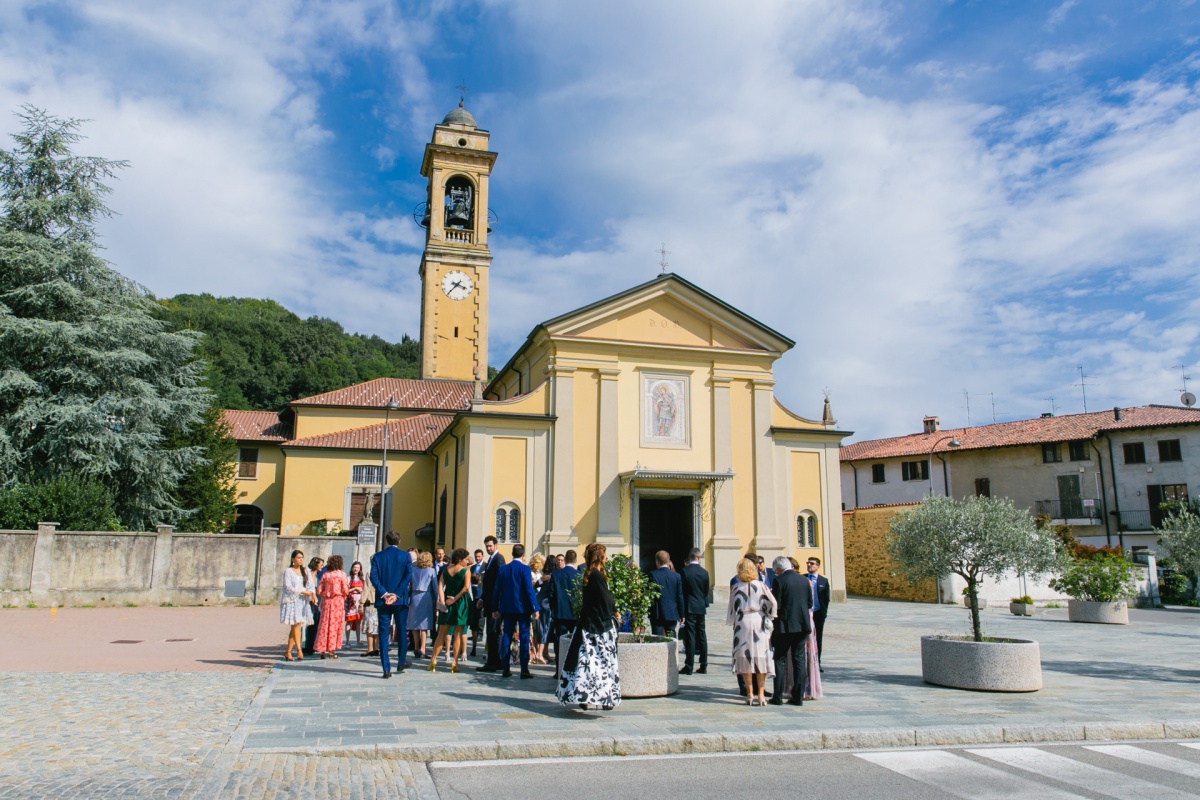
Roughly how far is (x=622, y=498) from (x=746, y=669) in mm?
16729

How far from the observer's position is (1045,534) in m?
12.3

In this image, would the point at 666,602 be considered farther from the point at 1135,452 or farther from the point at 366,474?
the point at 1135,452

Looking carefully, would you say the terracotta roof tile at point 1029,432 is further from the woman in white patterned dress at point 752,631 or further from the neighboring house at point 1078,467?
the woman in white patterned dress at point 752,631

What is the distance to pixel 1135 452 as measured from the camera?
38.8 m

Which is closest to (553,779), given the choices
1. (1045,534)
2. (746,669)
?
(746,669)

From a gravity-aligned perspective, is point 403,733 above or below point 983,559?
below

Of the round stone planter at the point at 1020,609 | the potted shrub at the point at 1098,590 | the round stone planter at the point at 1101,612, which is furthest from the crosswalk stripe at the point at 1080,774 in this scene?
the round stone planter at the point at 1020,609

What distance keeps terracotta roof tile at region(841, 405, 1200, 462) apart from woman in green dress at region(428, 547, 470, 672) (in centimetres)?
3712

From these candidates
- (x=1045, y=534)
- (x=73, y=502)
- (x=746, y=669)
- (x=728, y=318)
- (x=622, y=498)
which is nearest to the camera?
(x=746, y=669)

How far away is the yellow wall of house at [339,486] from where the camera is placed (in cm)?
3338

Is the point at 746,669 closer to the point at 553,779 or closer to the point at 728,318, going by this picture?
the point at 553,779

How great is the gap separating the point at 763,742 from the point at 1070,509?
39.3 m

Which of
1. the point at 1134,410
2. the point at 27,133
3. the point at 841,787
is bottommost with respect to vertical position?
the point at 841,787

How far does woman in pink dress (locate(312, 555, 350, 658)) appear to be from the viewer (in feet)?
40.3
